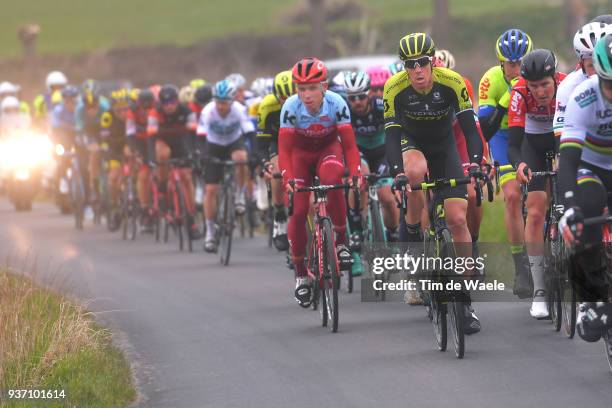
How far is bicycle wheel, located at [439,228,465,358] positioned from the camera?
32.7 ft

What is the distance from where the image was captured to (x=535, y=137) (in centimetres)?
1186

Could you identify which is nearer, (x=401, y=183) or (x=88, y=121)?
(x=401, y=183)

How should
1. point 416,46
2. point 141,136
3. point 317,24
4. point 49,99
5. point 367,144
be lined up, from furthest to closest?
point 317,24 → point 49,99 → point 141,136 → point 367,144 → point 416,46

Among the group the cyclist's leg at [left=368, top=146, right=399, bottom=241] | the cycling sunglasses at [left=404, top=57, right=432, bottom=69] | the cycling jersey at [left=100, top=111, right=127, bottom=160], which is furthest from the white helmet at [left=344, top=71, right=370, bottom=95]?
the cycling jersey at [left=100, top=111, right=127, bottom=160]

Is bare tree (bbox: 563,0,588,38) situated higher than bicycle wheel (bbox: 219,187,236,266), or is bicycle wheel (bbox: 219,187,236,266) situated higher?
bare tree (bbox: 563,0,588,38)

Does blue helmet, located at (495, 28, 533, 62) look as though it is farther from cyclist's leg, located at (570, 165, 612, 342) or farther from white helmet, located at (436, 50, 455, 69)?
cyclist's leg, located at (570, 165, 612, 342)

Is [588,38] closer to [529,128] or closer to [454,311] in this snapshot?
[529,128]

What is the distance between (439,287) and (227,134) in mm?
8268

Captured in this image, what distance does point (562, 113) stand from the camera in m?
10.5

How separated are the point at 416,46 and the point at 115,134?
12.0 metres

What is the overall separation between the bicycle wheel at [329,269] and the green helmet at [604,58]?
3488mm

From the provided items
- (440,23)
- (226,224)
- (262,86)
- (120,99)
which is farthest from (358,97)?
(440,23)

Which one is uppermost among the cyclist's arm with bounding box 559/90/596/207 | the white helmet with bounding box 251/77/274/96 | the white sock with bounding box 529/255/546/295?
the white helmet with bounding box 251/77/274/96

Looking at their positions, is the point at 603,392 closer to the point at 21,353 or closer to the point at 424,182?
the point at 424,182
